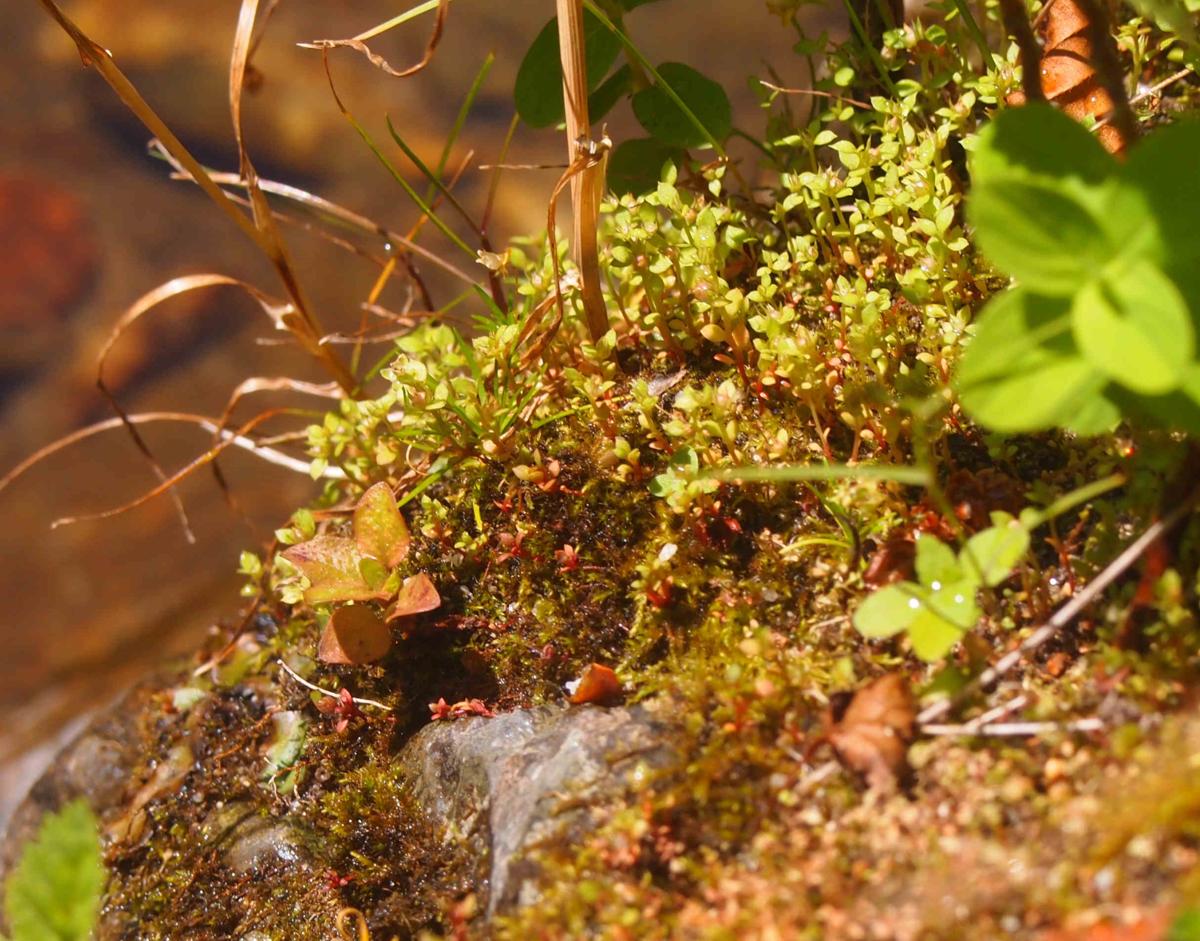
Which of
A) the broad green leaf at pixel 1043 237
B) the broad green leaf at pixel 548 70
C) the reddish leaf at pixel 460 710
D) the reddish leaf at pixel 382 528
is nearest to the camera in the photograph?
the broad green leaf at pixel 1043 237

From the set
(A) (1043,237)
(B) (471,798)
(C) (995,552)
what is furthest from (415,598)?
(A) (1043,237)

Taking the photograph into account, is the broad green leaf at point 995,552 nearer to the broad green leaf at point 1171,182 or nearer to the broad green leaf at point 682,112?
the broad green leaf at point 1171,182

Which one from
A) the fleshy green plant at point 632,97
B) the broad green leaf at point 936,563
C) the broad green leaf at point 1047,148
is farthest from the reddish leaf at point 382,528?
the broad green leaf at point 1047,148

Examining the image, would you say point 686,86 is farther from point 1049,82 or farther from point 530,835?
point 530,835

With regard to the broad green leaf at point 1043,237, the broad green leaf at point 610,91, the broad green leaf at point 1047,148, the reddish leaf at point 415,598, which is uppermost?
the broad green leaf at point 610,91

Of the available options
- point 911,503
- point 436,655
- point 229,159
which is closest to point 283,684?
point 436,655

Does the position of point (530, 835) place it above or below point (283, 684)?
below
